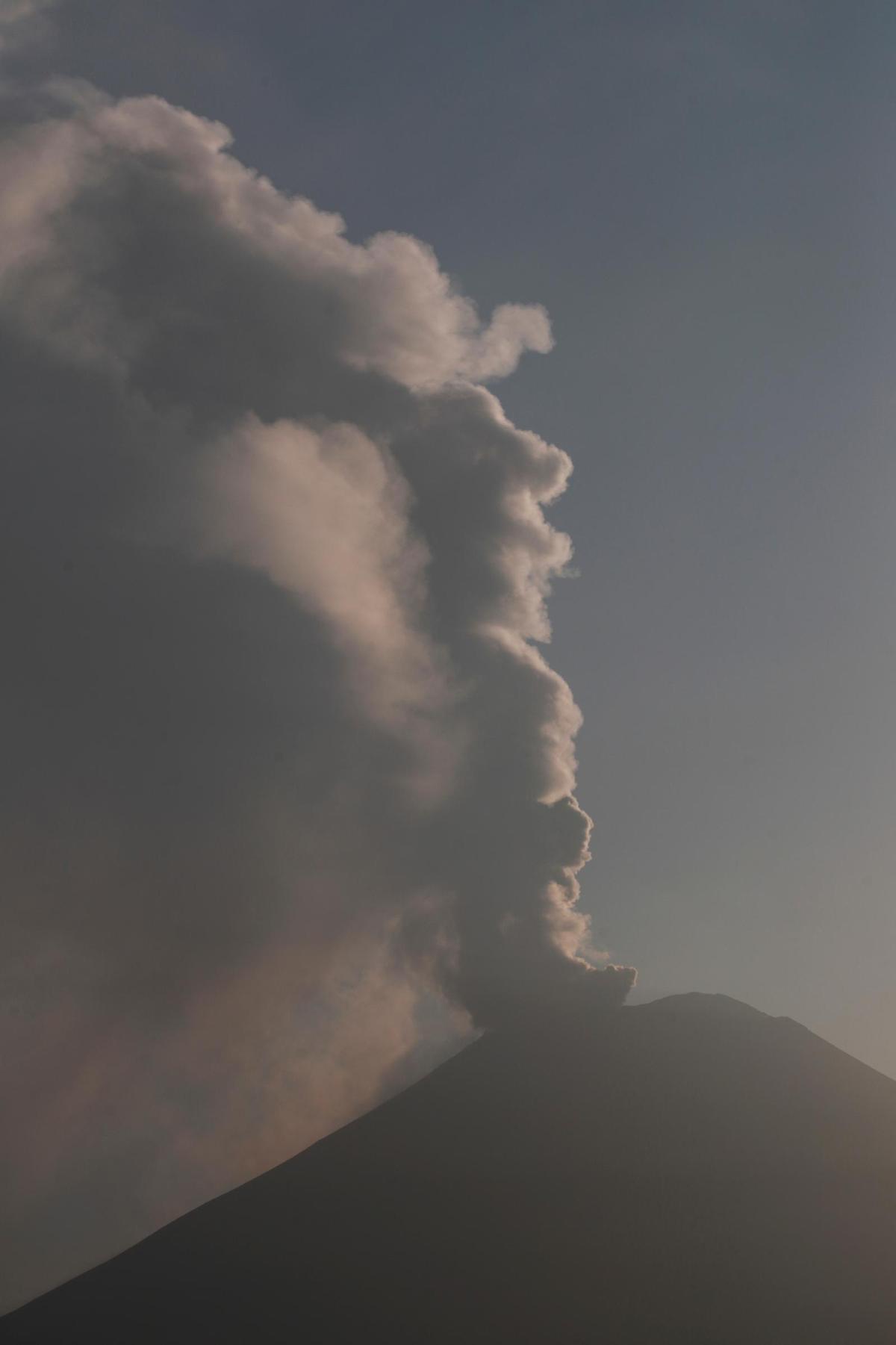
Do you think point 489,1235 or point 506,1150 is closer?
point 489,1235

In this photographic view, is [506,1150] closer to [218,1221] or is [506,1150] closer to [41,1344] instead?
[218,1221]

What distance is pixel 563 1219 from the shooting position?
9912cm

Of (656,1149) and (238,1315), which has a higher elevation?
(656,1149)

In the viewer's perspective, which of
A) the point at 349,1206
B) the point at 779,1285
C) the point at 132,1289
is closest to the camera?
the point at 779,1285

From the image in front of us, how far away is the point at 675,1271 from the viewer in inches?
3536

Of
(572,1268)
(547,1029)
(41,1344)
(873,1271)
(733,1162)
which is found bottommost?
(41,1344)

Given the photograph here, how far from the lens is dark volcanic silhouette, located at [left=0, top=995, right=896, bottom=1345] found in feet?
281

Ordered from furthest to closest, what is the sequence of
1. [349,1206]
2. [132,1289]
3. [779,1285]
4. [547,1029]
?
[547,1029], [349,1206], [132,1289], [779,1285]

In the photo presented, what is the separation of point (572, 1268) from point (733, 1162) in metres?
24.7

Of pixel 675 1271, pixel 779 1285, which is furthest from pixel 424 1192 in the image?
pixel 779 1285

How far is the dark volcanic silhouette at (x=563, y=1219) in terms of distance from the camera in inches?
3366

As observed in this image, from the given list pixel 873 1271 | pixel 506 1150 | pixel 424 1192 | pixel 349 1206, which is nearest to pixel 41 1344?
pixel 349 1206

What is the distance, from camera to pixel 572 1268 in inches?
3597

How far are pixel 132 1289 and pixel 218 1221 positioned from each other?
11.8m
